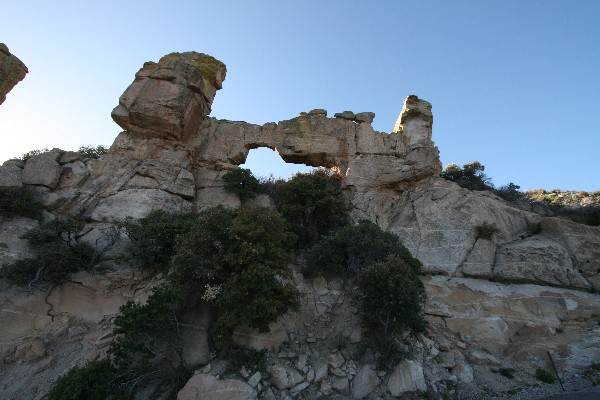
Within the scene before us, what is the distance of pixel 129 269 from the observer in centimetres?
1227

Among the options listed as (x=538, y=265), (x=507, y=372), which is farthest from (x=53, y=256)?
(x=538, y=265)

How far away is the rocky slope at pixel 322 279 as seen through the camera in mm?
9781

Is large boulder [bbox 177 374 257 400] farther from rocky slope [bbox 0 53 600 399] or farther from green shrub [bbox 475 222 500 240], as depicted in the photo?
green shrub [bbox 475 222 500 240]

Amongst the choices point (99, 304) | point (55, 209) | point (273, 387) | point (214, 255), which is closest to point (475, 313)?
point (273, 387)

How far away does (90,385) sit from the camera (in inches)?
329

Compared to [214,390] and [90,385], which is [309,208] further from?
[90,385]

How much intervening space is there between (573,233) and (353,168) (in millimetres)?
9387

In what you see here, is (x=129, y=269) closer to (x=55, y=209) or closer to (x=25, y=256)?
(x=25, y=256)

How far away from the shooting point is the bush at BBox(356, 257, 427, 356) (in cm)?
995

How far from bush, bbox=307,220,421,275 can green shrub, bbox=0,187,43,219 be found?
420 inches

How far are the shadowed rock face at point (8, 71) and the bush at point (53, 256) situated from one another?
14.7 ft

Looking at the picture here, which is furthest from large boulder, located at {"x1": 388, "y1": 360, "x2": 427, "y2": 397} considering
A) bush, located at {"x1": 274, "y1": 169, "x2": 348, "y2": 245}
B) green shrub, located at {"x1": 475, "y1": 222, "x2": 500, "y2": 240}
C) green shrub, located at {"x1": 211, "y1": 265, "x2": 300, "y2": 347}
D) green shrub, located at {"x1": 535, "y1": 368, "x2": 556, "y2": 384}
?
green shrub, located at {"x1": 475, "y1": 222, "x2": 500, "y2": 240}

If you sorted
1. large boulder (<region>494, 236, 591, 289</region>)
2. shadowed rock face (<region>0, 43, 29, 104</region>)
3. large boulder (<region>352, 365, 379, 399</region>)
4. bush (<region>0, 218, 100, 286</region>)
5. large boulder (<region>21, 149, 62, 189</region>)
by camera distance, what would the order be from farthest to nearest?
large boulder (<region>21, 149, 62, 189</region>) → large boulder (<region>494, 236, 591, 289</region>) → bush (<region>0, 218, 100, 286</region>) → shadowed rock face (<region>0, 43, 29, 104</region>) → large boulder (<region>352, 365, 379, 399</region>)

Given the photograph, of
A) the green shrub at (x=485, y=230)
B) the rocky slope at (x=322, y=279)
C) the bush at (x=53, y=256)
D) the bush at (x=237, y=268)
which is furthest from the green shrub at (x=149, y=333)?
the green shrub at (x=485, y=230)
